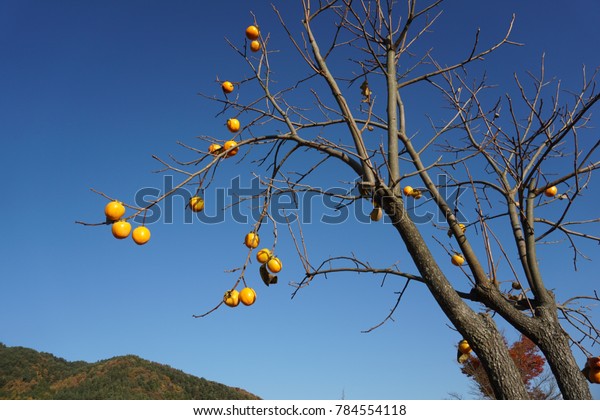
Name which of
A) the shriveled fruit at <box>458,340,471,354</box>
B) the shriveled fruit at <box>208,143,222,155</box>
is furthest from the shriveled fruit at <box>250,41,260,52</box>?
the shriveled fruit at <box>458,340,471,354</box>

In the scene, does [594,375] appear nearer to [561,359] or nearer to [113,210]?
[561,359]

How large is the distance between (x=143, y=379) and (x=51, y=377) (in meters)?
3.52

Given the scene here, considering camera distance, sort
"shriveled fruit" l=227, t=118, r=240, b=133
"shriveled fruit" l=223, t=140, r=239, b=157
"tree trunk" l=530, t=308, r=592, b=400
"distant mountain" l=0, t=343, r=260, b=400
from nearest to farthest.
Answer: "tree trunk" l=530, t=308, r=592, b=400 → "shriveled fruit" l=223, t=140, r=239, b=157 → "shriveled fruit" l=227, t=118, r=240, b=133 → "distant mountain" l=0, t=343, r=260, b=400

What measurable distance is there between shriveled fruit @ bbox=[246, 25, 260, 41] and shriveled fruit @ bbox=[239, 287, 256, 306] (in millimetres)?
1656

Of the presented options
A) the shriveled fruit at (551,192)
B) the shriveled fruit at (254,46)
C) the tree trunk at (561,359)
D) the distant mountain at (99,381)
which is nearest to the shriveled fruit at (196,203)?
the shriveled fruit at (254,46)

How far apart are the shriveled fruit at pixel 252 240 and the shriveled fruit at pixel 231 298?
0.71 feet

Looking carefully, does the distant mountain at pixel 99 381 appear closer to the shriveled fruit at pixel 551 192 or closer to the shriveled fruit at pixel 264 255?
the shriveled fruit at pixel 551 192

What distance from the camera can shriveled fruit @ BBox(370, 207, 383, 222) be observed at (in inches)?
95.9

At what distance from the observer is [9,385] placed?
15.2 metres

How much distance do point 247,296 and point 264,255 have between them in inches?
10.2

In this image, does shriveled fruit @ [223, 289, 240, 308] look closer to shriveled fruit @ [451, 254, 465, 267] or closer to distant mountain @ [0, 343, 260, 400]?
shriveled fruit @ [451, 254, 465, 267]

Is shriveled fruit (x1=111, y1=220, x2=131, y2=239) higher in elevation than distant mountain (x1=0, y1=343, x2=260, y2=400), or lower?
lower
